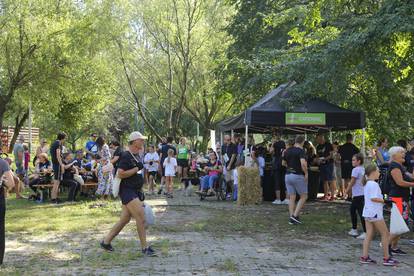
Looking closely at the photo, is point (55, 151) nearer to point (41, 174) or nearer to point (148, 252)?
point (41, 174)

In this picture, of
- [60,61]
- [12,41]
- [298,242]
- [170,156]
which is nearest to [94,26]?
[60,61]

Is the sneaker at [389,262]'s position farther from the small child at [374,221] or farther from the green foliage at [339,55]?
the green foliage at [339,55]

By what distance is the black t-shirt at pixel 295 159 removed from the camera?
11.3 meters

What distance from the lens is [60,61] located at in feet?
76.1

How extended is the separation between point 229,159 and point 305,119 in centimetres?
286

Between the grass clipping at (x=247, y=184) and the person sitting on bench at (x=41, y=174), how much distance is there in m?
5.38

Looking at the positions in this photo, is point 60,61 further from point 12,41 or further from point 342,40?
point 342,40

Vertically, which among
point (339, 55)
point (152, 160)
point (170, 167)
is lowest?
point (170, 167)

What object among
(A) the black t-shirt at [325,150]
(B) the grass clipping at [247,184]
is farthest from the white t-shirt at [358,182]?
(A) the black t-shirt at [325,150]

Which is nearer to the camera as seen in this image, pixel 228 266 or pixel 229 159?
pixel 228 266

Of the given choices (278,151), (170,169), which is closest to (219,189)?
(170,169)

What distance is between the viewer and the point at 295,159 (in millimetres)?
11328

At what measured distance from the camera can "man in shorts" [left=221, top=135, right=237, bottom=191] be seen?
1602cm

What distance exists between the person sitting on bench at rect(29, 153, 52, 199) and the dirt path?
541cm
